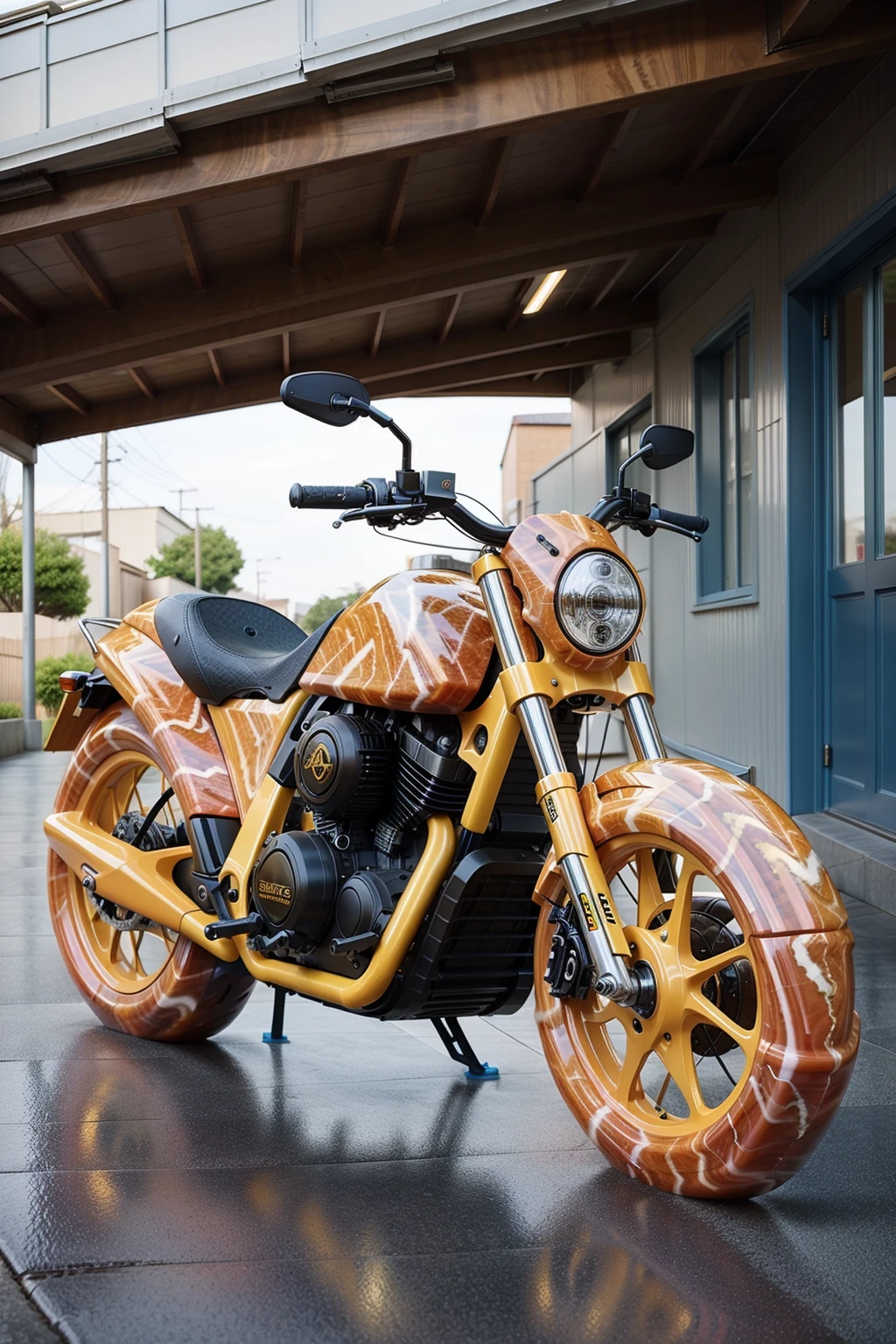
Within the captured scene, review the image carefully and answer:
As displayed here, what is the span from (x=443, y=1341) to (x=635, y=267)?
9896 millimetres

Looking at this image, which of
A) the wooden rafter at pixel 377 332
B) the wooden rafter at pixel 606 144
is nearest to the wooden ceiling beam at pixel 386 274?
the wooden rafter at pixel 606 144

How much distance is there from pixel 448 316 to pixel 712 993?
9.73 metres

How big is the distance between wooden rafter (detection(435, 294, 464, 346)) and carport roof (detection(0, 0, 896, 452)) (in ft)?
0.11

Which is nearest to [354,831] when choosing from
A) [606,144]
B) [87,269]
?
[606,144]

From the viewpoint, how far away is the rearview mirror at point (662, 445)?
9.89ft

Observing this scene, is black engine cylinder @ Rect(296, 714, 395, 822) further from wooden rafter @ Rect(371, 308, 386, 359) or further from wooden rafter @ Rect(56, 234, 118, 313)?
wooden rafter @ Rect(371, 308, 386, 359)

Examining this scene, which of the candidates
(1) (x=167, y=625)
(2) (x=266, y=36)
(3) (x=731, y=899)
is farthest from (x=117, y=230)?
(3) (x=731, y=899)

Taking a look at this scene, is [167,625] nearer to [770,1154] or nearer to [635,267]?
[770,1154]

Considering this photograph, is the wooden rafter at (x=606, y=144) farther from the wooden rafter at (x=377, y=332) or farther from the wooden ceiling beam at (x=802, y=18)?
the wooden rafter at (x=377, y=332)

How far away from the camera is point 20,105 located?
7.38 metres

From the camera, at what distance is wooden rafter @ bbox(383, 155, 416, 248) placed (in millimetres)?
7701

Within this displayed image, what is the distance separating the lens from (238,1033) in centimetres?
365

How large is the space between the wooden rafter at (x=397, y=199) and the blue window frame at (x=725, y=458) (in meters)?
2.37

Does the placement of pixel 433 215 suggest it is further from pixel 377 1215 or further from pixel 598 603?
pixel 377 1215
